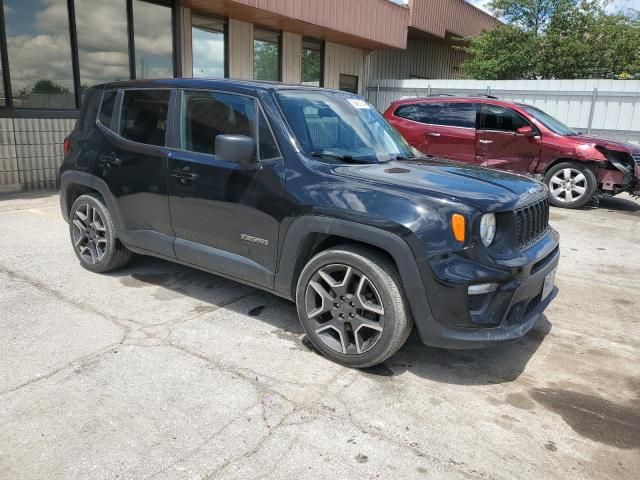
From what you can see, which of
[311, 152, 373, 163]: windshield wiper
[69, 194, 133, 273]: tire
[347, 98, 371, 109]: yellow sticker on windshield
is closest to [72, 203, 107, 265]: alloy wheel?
[69, 194, 133, 273]: tire

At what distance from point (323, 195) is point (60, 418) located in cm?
193

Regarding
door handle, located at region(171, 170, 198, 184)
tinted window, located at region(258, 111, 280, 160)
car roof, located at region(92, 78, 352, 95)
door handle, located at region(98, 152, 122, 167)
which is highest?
car roof, located at region(92, 78, 352, 95)

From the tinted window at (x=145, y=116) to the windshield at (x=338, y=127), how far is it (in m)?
1.09

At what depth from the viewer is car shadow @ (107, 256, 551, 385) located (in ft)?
11.1

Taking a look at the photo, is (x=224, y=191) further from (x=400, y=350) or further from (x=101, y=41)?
(x=101, y=41)

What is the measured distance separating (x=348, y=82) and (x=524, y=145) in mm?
9129

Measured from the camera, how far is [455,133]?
9.84 meters

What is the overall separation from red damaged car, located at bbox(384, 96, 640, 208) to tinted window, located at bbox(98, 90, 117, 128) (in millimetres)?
6685

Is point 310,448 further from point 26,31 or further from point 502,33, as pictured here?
point 502,33

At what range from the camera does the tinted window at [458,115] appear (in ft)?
32.0

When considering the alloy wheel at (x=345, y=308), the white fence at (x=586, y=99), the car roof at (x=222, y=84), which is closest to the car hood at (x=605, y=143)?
the white fence at (x=586, y=99)

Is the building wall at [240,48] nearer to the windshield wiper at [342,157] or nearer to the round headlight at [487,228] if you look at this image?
the windshield wiper at [342,157]

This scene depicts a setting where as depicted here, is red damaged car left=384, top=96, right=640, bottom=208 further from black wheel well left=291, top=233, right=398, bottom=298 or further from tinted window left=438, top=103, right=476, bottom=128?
black wheel well left=291, top=233, right=398, bottom=298

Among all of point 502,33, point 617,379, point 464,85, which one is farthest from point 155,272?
point 502,33
